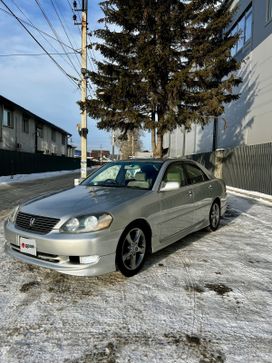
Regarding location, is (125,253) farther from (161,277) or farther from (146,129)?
(146,129)

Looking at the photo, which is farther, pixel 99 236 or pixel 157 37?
pixel 157 37

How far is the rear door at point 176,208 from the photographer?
184 inches

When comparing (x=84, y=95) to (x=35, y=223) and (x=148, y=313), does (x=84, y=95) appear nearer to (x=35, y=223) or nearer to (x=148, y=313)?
(x=35, y=223)

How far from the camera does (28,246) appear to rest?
3.81 metres

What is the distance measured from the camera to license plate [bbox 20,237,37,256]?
12.3 feet

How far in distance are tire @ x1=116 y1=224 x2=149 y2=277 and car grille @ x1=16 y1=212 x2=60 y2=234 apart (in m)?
0.80

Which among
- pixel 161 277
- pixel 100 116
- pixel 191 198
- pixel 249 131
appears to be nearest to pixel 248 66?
pixel 249 131

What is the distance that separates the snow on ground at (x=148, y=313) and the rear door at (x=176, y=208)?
401 mm

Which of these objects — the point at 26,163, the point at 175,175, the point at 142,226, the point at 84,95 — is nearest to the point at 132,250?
the point at 142,226

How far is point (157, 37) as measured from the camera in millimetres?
12539

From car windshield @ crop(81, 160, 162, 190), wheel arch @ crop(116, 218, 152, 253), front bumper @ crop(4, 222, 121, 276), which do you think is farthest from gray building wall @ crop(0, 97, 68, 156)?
front bumper @ crop(4, 222, 121, 276)

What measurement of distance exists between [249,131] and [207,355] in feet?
52.9

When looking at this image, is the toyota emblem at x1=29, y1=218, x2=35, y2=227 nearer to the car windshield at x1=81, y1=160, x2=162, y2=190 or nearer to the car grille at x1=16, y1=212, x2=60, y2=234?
the car grille at x1=16, y1=212, x2=60, y2=234

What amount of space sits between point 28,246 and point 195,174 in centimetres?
333
